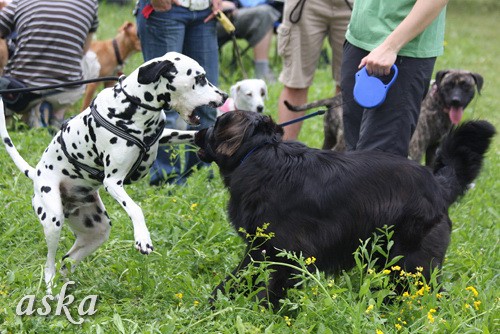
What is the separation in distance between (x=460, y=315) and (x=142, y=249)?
1.46m

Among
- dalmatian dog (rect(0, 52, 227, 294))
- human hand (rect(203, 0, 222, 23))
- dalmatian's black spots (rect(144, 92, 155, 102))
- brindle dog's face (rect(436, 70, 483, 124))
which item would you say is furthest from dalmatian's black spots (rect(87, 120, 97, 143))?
brindle dog's face (rect(436, 70, 483, 124))

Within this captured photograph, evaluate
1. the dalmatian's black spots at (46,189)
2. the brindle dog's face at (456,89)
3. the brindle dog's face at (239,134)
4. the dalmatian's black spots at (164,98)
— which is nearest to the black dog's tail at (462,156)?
the brindle dog's face at (239,134)

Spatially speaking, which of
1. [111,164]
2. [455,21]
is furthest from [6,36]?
[455,21]

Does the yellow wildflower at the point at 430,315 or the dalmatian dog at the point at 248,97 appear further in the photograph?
the dalmatian dog at the point at 248,97

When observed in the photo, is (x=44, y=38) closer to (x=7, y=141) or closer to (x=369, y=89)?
(x=7, y=141)

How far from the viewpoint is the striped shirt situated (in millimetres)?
6531

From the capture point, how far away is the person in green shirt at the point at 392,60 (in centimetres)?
358

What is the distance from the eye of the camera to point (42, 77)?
6.57 m

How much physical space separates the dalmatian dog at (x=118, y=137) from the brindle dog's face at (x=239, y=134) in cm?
11

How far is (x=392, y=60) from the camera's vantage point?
139 inches

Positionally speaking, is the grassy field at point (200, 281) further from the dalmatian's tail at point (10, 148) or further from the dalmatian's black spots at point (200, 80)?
the dalmatian's black spots at point (200, 80)

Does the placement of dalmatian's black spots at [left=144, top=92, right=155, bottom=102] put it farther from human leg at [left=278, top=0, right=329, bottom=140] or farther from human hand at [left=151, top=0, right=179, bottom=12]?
human leg at [left=278, top=0, right=329, bottom=140]

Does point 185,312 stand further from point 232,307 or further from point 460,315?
point 460,315

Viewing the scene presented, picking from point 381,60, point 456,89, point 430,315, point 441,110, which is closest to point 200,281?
point 430,315
